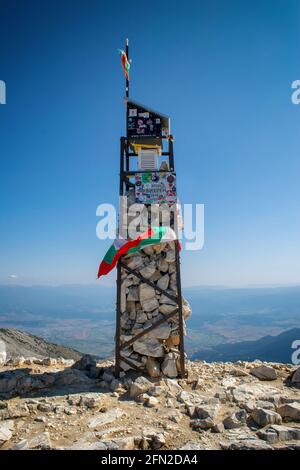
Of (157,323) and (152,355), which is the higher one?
(157,323)

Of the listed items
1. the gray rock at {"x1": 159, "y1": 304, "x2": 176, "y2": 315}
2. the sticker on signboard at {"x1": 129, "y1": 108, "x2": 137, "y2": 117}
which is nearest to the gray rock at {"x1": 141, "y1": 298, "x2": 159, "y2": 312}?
the gray rock at {"x1": 159, "y1": 304, "x2": 176, "y2": 315}

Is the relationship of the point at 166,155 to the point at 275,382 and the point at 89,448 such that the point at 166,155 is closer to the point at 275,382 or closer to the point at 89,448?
the point at 275,382

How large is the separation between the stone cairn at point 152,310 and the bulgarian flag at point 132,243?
545 mm

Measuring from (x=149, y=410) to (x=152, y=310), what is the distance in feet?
15.1

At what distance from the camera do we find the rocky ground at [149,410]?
291 inches

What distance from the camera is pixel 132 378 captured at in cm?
1254

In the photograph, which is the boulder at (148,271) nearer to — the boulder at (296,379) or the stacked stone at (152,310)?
the stacked stone at (152,310)

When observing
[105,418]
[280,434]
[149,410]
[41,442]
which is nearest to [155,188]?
[149,410]

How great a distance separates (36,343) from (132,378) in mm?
26906

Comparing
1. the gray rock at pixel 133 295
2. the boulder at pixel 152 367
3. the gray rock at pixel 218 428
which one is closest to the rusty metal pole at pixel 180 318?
the boulder at pixel 152 367

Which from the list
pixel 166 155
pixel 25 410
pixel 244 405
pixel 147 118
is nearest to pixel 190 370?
pixel 244 405

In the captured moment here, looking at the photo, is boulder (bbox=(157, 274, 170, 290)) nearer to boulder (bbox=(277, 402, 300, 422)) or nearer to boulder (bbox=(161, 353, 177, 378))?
boulder (bbox=(161, 353, 177, 378))

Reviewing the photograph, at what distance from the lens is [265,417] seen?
8.23m

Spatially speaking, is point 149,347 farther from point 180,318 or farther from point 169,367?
point 180,318
